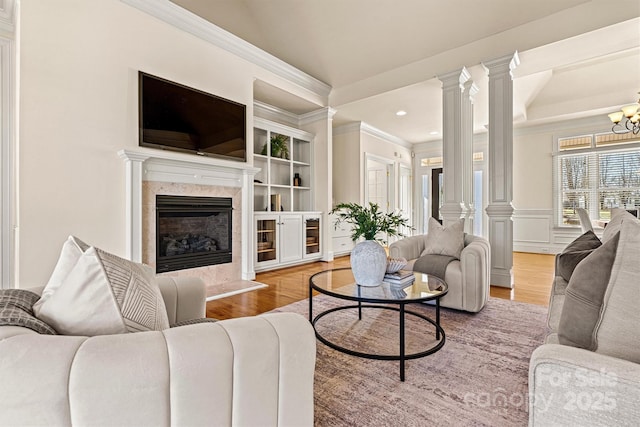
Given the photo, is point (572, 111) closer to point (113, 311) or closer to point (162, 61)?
point (162, 61)

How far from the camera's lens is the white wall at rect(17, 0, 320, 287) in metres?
2.42

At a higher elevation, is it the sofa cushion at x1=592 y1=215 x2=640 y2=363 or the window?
the window

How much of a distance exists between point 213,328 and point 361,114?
545cm

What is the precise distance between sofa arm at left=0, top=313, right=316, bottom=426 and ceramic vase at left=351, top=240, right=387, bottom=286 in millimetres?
1234

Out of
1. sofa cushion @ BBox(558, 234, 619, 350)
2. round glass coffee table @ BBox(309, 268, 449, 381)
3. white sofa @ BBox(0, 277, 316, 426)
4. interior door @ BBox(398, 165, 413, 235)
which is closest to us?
white sofa @ BBox(0, 277, 316, 426)

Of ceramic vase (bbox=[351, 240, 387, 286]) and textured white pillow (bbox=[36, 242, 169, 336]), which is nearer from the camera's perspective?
textured white pillow (bbox=[36, 242, 169, 336])

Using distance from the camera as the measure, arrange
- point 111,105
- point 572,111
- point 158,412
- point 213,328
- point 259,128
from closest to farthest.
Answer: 1. point 158,412
2. point 213,328
3. point 111,105
4. point 259,128
5. point 572,111

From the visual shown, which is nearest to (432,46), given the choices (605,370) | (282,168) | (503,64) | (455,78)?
(455,78)

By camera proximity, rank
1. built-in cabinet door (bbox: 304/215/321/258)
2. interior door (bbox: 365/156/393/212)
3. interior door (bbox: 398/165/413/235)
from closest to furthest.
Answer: built-in cabinet door (bbox: 304/215/321/258), interior door (bbox: 365/156/393/212), interior door (bbox: 398/165/413/235)

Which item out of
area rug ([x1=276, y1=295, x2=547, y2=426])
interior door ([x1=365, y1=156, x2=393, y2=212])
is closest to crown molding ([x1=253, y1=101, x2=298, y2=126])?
interior door ([x1=365, y1=156, x2=393, y2=212])

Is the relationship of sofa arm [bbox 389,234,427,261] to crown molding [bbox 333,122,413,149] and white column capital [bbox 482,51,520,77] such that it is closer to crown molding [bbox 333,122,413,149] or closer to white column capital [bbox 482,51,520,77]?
white column capital [bbox 482,51,520,77]

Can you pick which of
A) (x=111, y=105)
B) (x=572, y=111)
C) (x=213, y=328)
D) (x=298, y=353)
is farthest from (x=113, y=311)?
(x=572, y=111)

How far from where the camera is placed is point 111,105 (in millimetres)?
2832

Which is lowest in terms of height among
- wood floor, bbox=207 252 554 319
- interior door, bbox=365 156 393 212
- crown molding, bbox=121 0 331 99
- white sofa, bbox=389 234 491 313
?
wood floor, bbox=207 252 554 319
